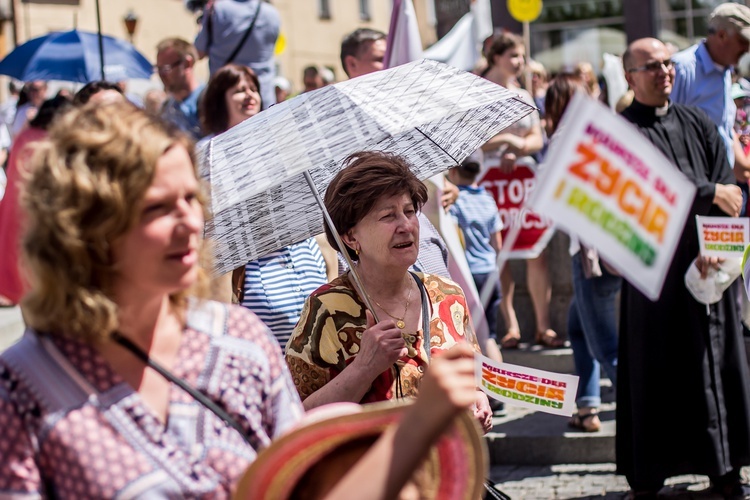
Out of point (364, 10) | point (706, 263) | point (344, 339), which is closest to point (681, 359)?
point (706, 263)

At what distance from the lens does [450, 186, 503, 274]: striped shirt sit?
7.95 m

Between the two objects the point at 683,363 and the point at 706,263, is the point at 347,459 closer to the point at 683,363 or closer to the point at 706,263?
the point at 706,263

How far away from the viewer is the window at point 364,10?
42.8 metres

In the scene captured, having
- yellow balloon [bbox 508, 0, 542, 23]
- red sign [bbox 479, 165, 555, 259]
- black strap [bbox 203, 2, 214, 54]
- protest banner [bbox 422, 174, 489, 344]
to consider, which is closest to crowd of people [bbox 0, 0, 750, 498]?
black strap [bbox 203, 2, 214, 54]

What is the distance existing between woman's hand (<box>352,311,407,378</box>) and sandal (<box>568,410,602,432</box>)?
3582mm

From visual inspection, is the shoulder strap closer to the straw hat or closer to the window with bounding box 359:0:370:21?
the straw hat

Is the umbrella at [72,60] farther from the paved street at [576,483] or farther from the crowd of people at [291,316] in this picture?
the paved street at [576,483]

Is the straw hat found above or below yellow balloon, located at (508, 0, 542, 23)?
above

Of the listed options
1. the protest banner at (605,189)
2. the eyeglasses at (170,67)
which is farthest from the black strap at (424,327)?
the eyeglasses at (170,67)

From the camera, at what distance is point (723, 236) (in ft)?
17.6

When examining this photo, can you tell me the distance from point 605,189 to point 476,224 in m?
5.64

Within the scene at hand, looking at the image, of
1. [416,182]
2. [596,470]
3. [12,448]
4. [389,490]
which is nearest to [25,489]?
[12,448]

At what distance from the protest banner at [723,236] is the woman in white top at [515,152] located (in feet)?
9.12

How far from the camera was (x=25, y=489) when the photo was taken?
6.70 feet
